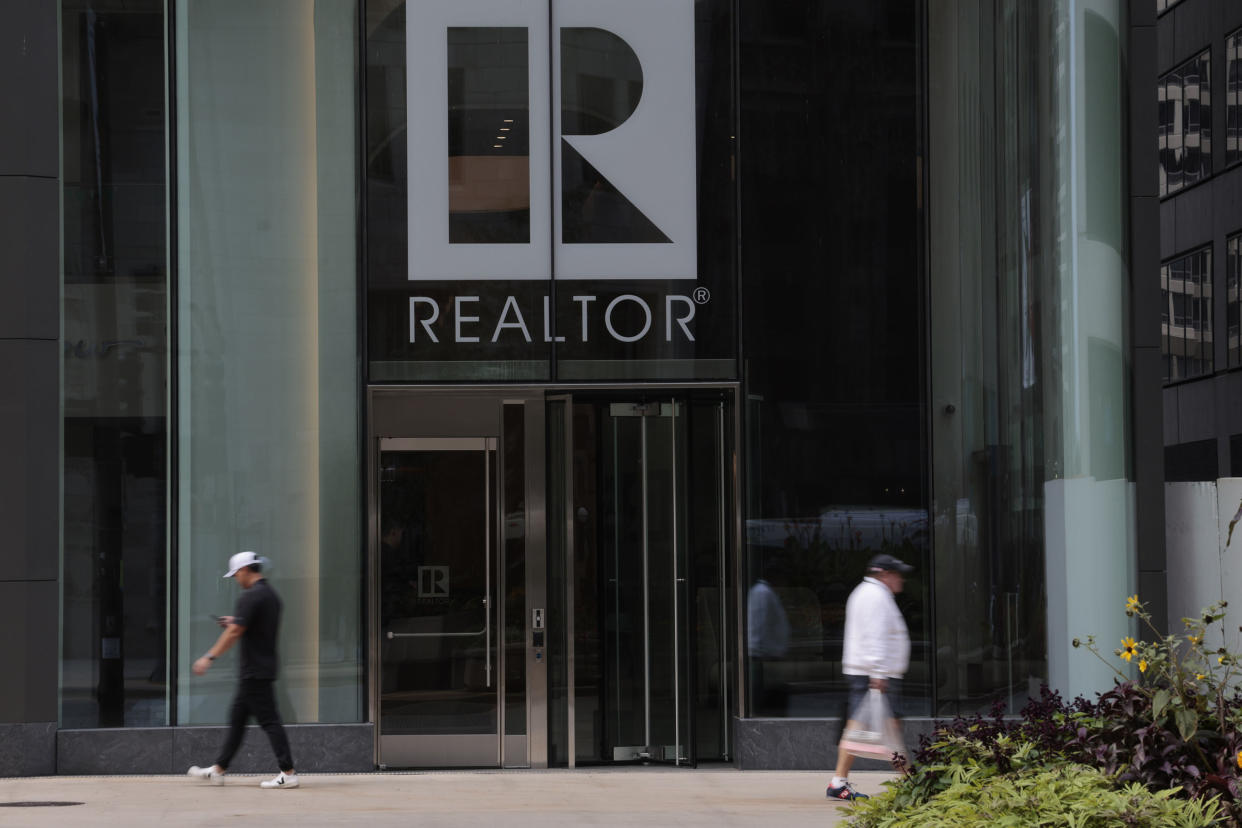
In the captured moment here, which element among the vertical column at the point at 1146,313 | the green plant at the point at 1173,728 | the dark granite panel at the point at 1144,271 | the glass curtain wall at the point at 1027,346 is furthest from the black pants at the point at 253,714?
the dark granite panel at the point at 1144,271

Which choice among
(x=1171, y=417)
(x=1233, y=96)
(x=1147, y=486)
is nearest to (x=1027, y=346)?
(x=1147, y=486)

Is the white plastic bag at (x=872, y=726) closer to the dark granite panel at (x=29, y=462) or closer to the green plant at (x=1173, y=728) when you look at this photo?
the green plant at (x=1173, y=728)

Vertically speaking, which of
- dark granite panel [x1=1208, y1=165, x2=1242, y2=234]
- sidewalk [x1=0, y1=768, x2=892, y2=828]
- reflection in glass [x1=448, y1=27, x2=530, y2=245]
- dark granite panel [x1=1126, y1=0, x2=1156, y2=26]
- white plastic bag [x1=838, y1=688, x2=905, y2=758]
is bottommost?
sidewalk [x1=0, y1=768, x2=892, y2=828]

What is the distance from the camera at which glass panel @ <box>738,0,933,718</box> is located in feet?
40.3

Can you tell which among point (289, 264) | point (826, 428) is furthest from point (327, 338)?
point (826, 428)

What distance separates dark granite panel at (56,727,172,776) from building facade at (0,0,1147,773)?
100 mm

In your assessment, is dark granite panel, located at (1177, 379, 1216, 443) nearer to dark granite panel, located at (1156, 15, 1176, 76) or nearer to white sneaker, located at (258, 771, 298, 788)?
dark granite panel, located at (1156, 15, 1176, 76)

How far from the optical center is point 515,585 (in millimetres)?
12562

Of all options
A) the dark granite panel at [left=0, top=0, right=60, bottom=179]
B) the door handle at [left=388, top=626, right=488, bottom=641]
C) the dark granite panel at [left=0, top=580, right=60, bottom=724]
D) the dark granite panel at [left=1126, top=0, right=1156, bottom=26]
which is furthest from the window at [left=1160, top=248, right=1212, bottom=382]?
the dark granite panel at [left=0, top=580, right=60, bottom=724]

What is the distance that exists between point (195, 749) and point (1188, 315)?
102 feet

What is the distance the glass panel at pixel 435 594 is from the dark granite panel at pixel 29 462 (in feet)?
8.63

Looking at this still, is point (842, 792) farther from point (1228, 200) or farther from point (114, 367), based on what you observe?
point (1228, 200)

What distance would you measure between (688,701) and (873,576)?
2.67 metres

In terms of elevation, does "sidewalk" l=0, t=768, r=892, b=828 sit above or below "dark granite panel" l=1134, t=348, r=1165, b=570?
below
